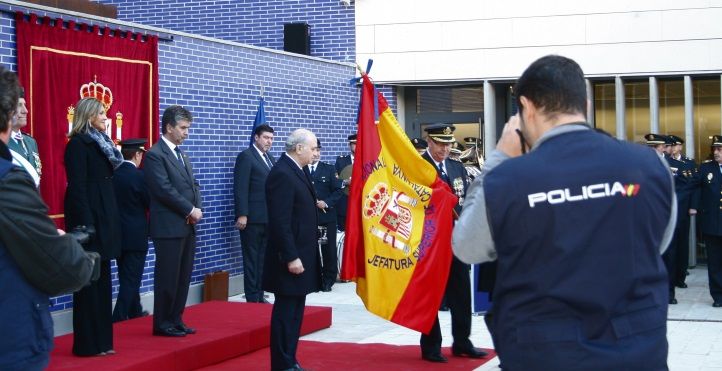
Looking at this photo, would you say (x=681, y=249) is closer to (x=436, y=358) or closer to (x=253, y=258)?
(x=253, y=258)

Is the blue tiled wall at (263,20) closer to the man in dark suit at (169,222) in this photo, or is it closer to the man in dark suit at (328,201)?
the man in dark suit at (328,201)

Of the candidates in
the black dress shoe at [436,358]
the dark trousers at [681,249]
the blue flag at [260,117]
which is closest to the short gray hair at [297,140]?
the black dress shoe at [436,358]

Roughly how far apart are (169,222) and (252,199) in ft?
11.5

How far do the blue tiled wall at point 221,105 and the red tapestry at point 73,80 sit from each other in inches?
15.4

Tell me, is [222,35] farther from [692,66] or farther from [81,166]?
[81,166]

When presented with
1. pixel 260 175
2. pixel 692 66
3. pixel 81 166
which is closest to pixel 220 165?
pixel 260 175

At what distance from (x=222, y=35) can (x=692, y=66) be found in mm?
6696

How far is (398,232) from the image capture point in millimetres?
8141

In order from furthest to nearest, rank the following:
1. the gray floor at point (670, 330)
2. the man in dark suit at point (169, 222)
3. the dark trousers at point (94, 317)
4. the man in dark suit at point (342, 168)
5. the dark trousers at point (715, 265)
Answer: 1. the man in dark suit at point (342, 168)
2. the dark trousers at point (715, 265)
3. the gray floor at point (670, 330)
4. the man in dark suit at point (169, 222)
5. the dark trousers at point (94, 317)

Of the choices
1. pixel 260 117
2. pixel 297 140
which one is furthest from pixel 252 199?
pixel 297 140

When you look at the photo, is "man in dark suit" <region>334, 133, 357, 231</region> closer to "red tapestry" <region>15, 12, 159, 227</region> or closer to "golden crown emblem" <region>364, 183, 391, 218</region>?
"red tapestry" <region>15, 12, 159, 227</region>

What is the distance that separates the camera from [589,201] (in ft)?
9.98

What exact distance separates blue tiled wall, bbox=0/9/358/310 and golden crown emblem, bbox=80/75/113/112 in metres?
0.96

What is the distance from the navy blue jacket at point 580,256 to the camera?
3.02m
